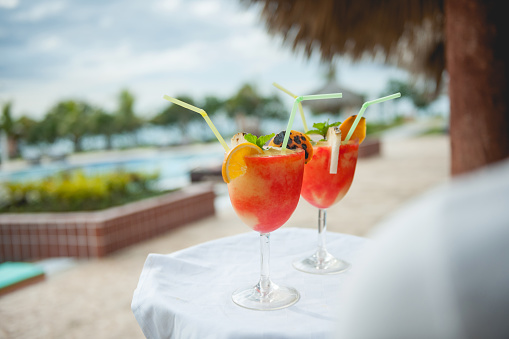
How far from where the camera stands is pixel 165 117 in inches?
1550

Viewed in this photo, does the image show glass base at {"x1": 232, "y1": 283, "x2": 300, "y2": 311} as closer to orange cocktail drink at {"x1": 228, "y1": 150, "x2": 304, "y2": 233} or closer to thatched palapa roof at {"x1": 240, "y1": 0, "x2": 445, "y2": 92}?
orange cocktail drink at {"x1": 228, "y1": 150, "x2": 304, "y2": 233}

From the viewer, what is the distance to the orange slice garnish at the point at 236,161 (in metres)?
0.73

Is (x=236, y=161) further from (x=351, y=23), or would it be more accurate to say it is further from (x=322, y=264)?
(x=351, y=23)

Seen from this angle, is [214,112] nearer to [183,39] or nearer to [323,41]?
[183,39]

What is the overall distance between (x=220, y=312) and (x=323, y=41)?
294cm

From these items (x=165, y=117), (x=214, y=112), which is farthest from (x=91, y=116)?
(x=214, y=112)

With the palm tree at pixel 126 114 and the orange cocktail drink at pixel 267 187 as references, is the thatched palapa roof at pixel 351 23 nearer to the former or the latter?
the orange cocktail drink at pixel 267 187

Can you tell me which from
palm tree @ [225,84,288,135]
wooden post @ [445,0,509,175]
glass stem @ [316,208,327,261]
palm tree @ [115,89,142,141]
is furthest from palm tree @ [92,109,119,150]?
glass stem @ [316,208,327,261]

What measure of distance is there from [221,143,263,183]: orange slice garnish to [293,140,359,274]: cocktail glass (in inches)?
9.0

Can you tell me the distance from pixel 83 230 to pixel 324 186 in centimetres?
313

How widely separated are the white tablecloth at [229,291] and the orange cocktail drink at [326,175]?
0.55ft

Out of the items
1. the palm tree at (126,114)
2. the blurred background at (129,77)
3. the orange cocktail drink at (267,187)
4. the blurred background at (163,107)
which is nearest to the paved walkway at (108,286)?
the blurred background at (163,107)

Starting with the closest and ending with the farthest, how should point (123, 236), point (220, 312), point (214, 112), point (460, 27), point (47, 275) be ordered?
point (220, 312) < point (460, 27) < point (47, 275) < point (123, 236) < point (214, 112)

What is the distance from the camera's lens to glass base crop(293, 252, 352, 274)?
35.9 inches
